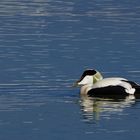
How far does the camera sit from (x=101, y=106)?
2508 centimetres

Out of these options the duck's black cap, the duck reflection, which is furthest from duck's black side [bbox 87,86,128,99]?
the duck's black cap

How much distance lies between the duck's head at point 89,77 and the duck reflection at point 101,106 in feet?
2.43

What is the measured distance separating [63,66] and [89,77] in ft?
9.21

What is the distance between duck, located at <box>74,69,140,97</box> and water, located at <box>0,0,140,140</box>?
291 mm

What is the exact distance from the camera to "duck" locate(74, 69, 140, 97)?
26.5m

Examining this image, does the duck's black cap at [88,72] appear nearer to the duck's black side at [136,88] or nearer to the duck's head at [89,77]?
the duck's head at [89,77]

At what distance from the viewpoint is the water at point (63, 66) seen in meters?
22.6

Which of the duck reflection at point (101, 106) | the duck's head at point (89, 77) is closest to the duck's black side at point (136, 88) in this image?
the duck reflection at point (101, 106)

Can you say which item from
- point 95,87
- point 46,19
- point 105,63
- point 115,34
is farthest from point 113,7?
point 95,87

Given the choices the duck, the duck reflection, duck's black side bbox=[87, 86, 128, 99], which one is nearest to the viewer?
the duck reflection

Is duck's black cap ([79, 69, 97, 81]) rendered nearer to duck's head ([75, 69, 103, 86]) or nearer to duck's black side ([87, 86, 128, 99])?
duck's head ([75, 69, 103, 86])

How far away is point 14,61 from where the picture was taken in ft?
101

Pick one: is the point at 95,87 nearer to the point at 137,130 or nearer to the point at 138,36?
the point at 137,130

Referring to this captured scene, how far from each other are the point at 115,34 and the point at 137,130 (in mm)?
15994
